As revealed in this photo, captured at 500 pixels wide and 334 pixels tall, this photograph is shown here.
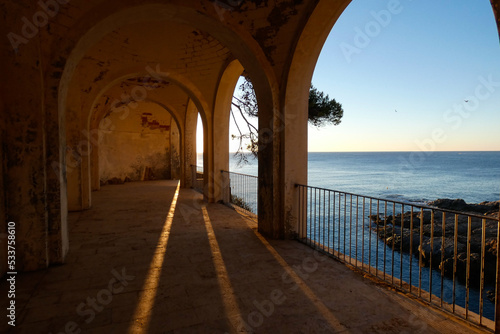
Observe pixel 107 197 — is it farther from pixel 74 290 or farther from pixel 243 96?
pixel 74 290

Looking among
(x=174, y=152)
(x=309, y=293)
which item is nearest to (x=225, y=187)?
(x=309, y=293)

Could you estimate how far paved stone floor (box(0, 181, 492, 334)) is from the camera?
2.07 metres

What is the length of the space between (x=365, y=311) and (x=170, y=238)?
9.58 ft

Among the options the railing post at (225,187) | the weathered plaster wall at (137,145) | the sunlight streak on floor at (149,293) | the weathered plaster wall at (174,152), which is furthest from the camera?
the weathered plaster wall at (174,152)

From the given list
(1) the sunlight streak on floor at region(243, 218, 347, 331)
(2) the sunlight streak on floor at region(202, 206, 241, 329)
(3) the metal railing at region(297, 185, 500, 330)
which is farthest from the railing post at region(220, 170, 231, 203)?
(1) the sunlight streak on floor at region(243, 218, 347, 331)

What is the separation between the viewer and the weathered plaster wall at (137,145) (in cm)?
1202

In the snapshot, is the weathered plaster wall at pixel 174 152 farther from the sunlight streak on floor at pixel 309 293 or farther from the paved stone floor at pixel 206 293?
the sunlight streak on floor at pixel 309 293

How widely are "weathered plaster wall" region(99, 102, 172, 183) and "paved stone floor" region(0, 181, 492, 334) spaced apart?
8567 mm

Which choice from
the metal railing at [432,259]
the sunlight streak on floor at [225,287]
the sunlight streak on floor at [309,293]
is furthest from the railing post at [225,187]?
the sunlight streak on floor at [309,293]

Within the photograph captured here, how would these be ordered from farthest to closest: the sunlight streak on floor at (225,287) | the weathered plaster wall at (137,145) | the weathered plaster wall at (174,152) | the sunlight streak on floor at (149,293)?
the weathered plaster wall at (174,152) → the weathered plaster wall at (137,145) → the sunlight streak on floor at (225,287) → the sunlight streak on floor at (149,293)

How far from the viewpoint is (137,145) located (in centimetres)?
1287

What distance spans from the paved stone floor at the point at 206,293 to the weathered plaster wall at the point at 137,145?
8567mm

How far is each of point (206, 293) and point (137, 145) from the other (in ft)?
38.1

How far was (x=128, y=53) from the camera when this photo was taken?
261 inches
